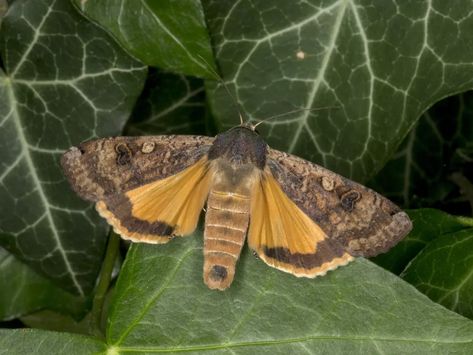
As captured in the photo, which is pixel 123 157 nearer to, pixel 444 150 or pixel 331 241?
pixel 331 241

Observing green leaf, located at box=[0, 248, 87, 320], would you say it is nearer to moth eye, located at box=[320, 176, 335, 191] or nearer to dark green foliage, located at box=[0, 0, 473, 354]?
dark green foliage, located at box=[0, 0, 473, 354]

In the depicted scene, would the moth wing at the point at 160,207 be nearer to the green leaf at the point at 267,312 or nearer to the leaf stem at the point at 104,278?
the green leaf at the point at 267,312

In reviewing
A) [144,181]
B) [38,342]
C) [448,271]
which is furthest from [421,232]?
[38,342]

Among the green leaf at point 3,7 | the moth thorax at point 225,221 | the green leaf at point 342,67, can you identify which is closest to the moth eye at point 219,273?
the moth thorax at point 225,221

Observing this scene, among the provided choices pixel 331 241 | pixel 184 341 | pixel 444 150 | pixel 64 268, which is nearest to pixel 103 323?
pixel 64 268

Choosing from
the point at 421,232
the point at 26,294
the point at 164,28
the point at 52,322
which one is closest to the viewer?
the point at 164,28

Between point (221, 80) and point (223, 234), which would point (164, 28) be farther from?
point (223, 234)

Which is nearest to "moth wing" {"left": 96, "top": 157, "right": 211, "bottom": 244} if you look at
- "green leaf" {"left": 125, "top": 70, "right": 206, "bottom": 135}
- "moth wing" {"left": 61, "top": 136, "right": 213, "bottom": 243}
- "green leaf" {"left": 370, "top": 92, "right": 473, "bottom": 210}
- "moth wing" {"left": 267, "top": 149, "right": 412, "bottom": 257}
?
"moth wing" {"left": 61, "top": 136, "right": 213, "bottom": 243}
